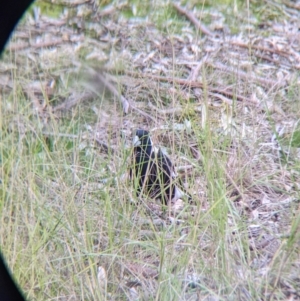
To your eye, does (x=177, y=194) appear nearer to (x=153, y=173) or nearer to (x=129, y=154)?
(x=153, y=173)

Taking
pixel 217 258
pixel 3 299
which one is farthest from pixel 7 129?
pixel 217 258

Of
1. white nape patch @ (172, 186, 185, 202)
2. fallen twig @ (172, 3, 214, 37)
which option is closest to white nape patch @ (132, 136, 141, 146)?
white nape patch @ (172, 186, 185, 202)

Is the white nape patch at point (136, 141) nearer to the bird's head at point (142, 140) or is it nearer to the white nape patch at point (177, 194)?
the bird's head at point (142, 140)

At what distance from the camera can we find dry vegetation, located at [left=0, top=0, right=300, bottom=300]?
189 centimetres

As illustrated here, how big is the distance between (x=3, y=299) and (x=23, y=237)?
27 cm

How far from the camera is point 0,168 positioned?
2.10 meters

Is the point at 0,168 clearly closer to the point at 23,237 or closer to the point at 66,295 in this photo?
the point at 23,237

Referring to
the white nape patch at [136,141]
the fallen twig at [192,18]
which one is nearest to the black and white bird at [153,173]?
the white nape patch at [136,141]

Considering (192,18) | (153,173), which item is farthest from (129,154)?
(192,18)

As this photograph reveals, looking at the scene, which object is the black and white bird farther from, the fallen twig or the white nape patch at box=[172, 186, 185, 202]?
the fallen twig

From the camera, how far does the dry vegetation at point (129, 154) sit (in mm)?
1890

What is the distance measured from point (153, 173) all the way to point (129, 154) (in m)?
0.14

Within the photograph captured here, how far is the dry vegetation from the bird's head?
0.06 meters

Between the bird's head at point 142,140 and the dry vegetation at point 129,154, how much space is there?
0.20 feet
